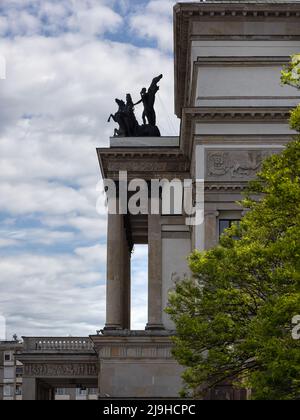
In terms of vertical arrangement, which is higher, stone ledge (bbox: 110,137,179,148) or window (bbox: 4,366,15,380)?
stone ledge (bbox: 110,137,179,148)

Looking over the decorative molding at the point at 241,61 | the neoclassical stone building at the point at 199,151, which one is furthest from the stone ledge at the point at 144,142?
the decorative molding at the point at 241,61

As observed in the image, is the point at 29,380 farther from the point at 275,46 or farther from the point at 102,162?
the point at 275,46

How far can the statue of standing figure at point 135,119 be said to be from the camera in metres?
73.7

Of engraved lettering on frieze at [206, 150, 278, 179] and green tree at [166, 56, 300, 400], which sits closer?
green tree at [166, 56, 300, 400]

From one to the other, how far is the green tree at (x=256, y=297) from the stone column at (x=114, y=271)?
2205cm

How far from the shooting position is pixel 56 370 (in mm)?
77938

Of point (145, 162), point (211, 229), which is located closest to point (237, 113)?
point (211, 229)

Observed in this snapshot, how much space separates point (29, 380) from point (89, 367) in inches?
199

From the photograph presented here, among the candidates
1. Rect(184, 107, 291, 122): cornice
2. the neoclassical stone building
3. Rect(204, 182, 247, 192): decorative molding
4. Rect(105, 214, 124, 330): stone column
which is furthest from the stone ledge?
Rect(204, 182, 247, 192): decorative molding

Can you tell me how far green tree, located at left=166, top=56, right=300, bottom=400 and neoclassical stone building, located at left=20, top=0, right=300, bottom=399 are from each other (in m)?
16.6

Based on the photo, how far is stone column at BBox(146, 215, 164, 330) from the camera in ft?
225

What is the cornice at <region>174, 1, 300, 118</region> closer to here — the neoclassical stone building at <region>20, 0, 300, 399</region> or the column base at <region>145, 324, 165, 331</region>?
the neoclassical stone building at <region>20, 0, 300, 399</region>

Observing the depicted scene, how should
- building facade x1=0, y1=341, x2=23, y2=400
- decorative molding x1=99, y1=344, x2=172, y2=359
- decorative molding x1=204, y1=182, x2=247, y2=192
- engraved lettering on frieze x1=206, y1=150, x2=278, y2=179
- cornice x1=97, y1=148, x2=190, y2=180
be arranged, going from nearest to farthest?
decorative molding x1=204, y1=182, x2=247, y2=192, engraved lettering on frieze x1=206, y1=150, x2=278, y2=179, decorative molding x1=99, y1=344, x2=172, y2=359, cornice x1=97, y1=148, x2=190, y2=180, building facade x1=0, y1=341, x2=23, y2=400
